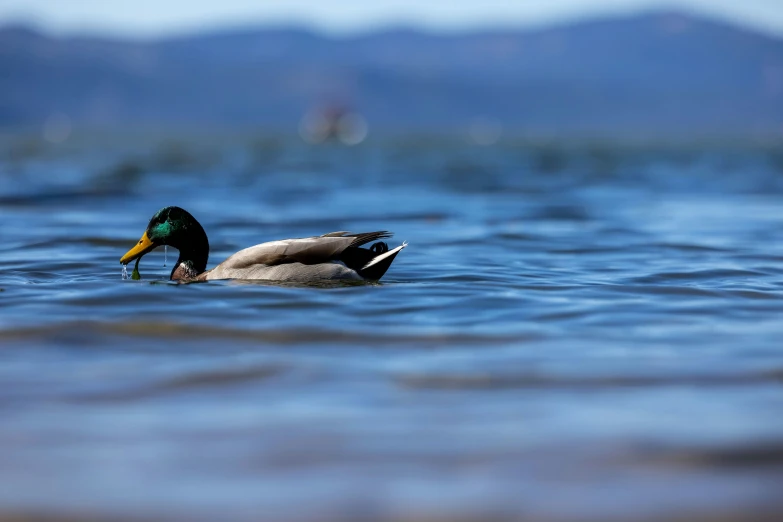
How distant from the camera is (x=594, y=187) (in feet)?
91.4

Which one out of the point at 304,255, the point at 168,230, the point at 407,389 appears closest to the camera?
the point at 407,389

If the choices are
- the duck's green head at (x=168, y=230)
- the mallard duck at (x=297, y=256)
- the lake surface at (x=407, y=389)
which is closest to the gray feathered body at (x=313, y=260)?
the mallard duck at (x=297, y=256)

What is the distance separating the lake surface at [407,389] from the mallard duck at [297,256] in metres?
0.17

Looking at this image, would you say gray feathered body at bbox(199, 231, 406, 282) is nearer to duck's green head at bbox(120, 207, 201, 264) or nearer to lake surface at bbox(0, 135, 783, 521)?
lake surface at bbox(0, 135, 783, 521)

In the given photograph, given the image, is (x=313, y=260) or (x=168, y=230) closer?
(x=313, y=260)

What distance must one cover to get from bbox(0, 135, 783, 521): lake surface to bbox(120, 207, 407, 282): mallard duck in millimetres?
168

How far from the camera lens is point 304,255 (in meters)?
9.37

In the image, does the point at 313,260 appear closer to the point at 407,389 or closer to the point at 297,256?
the point at 297,256

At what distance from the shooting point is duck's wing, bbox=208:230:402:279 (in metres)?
9.34

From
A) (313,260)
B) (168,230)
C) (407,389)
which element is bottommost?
(407,389)

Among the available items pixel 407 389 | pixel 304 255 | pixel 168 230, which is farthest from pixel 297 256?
pixel 407 389

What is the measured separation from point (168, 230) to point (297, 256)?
1.26 metres

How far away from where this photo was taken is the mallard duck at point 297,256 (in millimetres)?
9359

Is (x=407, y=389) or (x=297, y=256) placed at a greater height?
(x=297, y=256)
